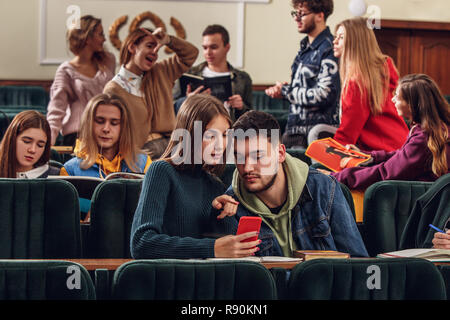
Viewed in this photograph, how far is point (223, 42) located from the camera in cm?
484

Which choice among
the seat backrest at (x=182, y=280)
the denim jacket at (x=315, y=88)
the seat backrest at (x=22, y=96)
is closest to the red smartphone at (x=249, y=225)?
the seat backrest at (x=182, y=280)

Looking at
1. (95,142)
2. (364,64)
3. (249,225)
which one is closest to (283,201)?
(249,225)

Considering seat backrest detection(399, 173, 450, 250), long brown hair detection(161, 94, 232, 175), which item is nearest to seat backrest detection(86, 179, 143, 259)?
long brown hair detection(161, 94, 232, 175)

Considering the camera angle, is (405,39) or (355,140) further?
(405,39)

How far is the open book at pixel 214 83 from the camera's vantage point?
463 cm

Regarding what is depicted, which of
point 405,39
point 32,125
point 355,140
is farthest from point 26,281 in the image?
point 405,39

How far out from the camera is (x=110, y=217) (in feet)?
9.28

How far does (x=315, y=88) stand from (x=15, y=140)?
1705 mm

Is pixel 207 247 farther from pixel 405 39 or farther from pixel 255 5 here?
pixel 405 39

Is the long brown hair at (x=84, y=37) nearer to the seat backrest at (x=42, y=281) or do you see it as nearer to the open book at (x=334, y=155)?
the open book at (x=334, y=155)

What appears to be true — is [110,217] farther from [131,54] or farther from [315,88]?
[315,88]

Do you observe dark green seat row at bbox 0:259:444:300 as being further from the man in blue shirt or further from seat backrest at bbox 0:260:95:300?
the man in blue shirt
